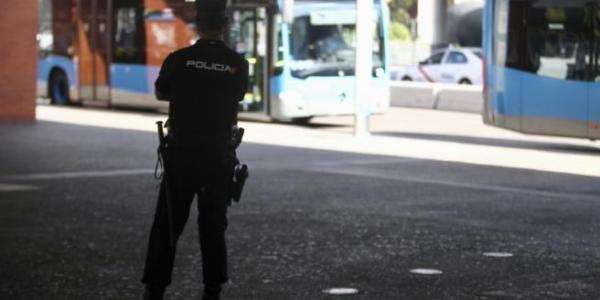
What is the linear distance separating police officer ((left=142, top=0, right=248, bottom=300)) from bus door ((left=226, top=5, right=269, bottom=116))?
19604mm

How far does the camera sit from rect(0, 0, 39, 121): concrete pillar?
27.3 meters

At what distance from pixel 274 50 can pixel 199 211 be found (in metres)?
19.6

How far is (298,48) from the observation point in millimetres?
27453

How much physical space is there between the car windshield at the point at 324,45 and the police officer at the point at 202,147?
63.1 ft

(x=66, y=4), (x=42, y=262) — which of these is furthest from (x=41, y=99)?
(x=42, y=262)

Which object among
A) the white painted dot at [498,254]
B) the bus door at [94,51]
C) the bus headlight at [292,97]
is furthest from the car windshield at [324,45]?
the white painted dot at [498,254]

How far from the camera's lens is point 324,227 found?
12547mm

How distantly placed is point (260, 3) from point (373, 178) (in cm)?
1135

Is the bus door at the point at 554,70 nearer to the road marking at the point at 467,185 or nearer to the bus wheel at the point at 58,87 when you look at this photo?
the road marking at the point at 467,185

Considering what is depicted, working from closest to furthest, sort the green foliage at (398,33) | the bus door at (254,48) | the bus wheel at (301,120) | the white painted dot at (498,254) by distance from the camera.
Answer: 1. the white painted dot at (498,254)
2. the bus door at (254,48)
3. the bus wheel at (301,120)
4. the green foliage at (398,33)

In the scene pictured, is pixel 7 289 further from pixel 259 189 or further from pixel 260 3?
pixel 260 3

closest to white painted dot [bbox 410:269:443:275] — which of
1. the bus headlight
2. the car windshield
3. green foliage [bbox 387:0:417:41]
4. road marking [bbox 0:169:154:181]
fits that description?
road marking [bbox 0:169:154:181]

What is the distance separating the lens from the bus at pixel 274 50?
27.3 meters

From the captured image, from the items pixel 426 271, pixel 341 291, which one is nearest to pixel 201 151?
pixel 341 291
